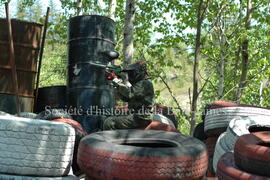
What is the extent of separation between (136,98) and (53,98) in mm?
2556

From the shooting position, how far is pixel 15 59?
6.60 meters

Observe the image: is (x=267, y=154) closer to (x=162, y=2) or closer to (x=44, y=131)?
(x=44, y=131)

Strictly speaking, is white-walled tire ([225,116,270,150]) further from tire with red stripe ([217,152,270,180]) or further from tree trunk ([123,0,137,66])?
tree trunk ([123,0,137,66])

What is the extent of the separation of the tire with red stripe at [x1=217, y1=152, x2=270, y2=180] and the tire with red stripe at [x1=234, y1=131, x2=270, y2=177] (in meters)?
0.06

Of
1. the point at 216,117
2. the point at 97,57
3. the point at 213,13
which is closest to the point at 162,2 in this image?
the point at 213,13

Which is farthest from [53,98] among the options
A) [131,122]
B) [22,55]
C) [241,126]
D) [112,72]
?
[241,126]

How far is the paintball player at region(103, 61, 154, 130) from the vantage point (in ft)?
16.0

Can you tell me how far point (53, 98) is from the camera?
675 cm

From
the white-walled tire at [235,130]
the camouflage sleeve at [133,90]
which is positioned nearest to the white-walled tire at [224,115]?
the white-walled tire at [235,130]

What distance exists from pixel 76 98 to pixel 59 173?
330 centimetres

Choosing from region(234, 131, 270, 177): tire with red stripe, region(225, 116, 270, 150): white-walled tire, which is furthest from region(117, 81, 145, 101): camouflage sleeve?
region(234, 131, 270, 177): tire with red stripe

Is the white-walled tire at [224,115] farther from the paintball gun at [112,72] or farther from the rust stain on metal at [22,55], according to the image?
the rust stain on metal at [22,55]

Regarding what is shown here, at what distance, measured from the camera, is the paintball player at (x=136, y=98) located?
4.89 metres

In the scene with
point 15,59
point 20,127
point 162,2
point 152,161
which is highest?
point 162,2
